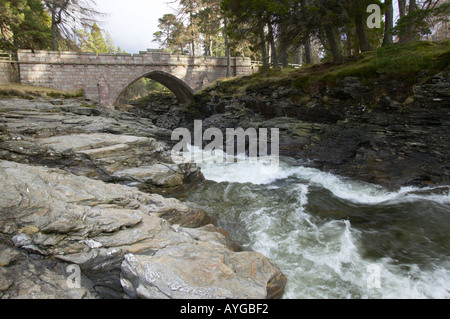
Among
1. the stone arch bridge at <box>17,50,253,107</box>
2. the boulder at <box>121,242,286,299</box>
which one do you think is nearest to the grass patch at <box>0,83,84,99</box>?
the stone arch bridge at <box>17,50,253,107</box>

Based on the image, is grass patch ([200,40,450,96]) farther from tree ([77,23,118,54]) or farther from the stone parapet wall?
tree ([77,23,118,54])

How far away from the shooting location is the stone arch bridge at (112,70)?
20.8 metres

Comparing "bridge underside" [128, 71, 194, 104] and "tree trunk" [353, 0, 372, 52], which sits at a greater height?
"tree trunk" [353, 0, 372, 52]

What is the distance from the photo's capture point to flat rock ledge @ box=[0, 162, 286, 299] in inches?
139

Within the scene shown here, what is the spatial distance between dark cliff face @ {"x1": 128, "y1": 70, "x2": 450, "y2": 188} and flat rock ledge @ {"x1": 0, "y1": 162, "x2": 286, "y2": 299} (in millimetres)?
7558

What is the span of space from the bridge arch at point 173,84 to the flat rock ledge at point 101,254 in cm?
2144

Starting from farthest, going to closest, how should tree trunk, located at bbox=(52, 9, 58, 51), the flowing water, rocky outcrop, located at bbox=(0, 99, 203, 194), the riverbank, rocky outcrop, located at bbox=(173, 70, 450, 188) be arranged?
tree trunk, located at bbox=(52, 9, 58, 51) → the riverbank → rocky outcrop, located at bbox=(173, 70, 450, 188) → rocky outcrop, located at bbox=(0, 99, 203, 194) → the flowing water

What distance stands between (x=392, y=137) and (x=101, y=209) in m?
10.9

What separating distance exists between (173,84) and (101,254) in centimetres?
2600

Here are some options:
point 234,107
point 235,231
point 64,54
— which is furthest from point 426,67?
point 64,54

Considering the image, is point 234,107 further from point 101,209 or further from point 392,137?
point 101,209

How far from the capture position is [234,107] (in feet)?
63.6

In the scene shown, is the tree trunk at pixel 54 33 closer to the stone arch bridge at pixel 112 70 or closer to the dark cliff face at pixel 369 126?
the stone arch bridge at pixel 112 70
